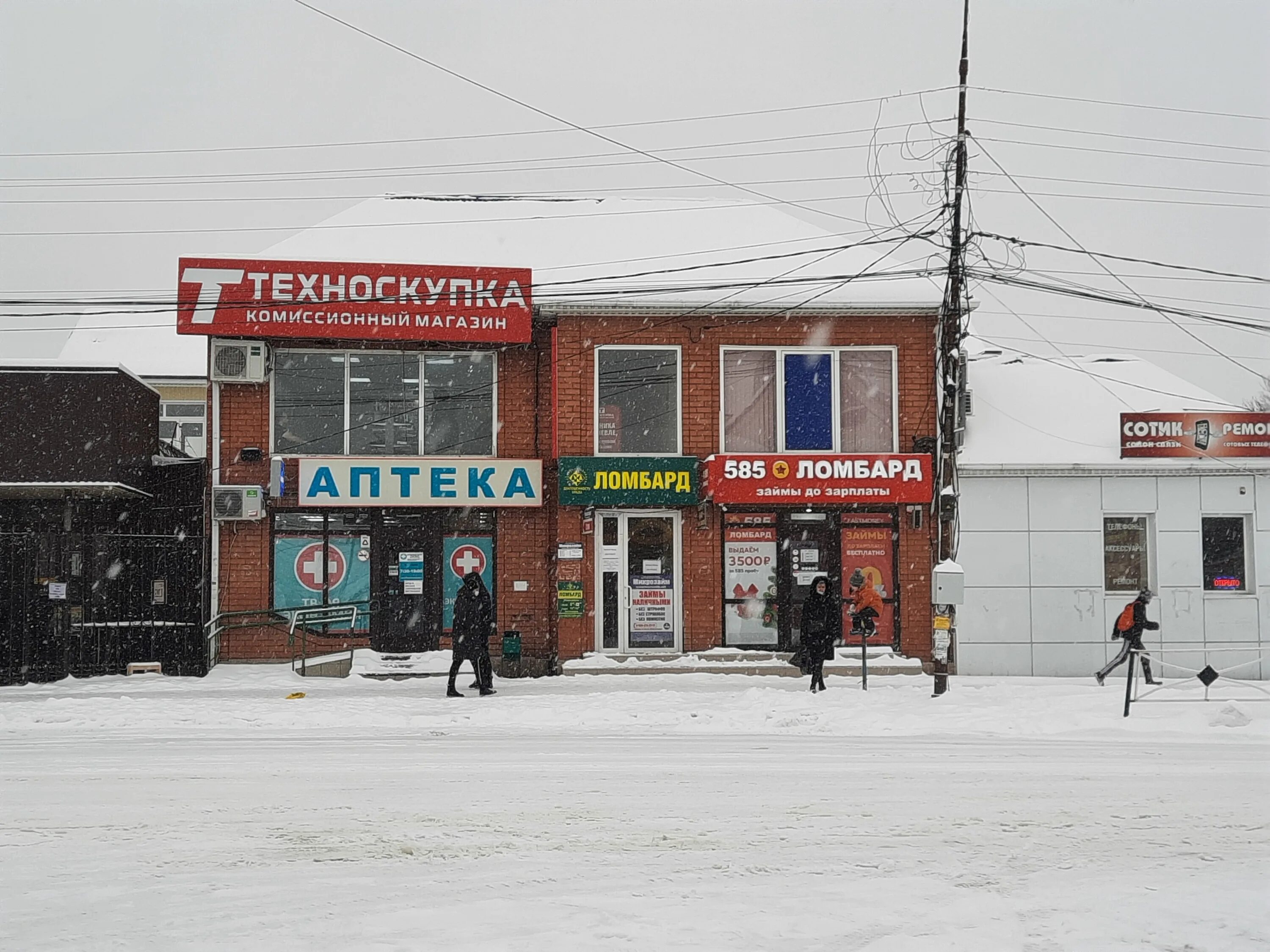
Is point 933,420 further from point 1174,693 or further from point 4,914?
point 4,914

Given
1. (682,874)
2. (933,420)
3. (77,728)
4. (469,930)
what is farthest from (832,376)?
(469,930)

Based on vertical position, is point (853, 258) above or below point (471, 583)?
above

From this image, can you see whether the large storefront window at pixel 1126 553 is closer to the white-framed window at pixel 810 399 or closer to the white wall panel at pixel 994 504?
the white wall panel at pixel 994 504

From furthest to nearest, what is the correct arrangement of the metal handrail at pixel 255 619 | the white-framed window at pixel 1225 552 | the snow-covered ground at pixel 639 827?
the white-framed window at pixel 1225 552, the metal handrail at pixel 255 619, the snow-covered ground at pixel 639 827

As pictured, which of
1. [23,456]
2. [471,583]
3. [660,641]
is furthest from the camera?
[660,641]

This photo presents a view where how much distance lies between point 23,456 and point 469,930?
47.8 feet

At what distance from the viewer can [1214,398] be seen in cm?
2161

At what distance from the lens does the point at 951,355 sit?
1544 centimetres

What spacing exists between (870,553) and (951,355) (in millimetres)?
5520

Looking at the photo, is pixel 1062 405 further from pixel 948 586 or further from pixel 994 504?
pixel 948 586

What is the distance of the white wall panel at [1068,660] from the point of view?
19078mm

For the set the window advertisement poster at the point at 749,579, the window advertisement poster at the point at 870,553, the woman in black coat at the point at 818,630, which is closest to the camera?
the woman in black coat at the point at 818,630

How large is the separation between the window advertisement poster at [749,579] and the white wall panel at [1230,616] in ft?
24.1

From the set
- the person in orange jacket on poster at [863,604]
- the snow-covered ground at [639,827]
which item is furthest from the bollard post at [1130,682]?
the person in orange jacket on poster at [863,604]
